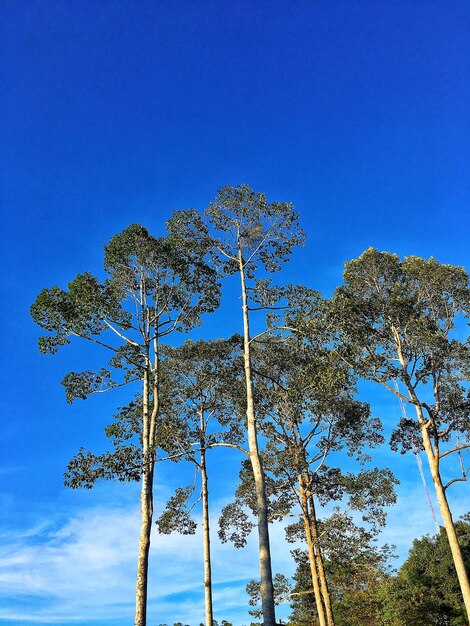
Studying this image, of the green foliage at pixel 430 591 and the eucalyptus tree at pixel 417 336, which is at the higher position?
the eucalyptus tree at pixel 417 336

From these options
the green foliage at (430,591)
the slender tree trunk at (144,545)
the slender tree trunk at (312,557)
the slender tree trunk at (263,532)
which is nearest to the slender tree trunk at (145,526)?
the slender tree trunk at (144,545)

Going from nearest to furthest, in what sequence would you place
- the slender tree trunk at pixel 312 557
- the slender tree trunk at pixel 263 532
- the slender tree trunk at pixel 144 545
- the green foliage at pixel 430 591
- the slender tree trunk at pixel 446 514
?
the slender tree trunk at pixel 263 532
the slender tree trunk at pixel 144 545
the slender tree trunk at pixel 446 514
the slender tree trunk at pixel 312 557
the green foliage at pixel 430 591

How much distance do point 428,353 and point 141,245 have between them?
12947 mm

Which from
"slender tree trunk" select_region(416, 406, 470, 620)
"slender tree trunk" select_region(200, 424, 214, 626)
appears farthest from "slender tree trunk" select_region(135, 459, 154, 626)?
"slender tree trunk" select_region(416, 406, 470, 620)

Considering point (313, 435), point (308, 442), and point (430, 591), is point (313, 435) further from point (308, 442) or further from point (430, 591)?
point (430, 591)

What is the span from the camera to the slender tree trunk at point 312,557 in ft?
63.7

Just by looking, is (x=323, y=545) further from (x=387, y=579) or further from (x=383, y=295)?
(x=383, y=295)

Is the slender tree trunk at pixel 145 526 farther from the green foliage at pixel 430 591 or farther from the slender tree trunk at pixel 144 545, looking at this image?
the green foliage at pixel 430 591

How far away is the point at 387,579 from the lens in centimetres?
2188

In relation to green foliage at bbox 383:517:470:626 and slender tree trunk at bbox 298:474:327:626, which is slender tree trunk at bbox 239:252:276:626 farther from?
green foliage at bbox 383:517:470:626

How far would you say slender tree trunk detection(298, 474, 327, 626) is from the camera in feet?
63.7

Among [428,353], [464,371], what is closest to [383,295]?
[428,353]

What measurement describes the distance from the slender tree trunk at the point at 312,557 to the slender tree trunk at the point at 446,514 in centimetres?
548

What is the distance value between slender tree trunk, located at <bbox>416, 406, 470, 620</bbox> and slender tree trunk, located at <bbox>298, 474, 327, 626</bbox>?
18.0 ft
